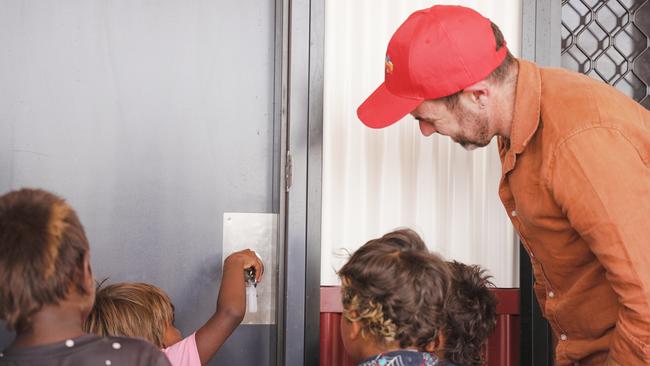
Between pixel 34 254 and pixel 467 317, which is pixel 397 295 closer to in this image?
pixel 467 317

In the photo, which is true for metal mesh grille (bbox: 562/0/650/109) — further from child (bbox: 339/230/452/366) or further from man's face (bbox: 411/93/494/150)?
child (bbox: 339/230/452/366)

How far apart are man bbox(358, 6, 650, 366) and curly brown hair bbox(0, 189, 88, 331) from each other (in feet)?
2.68

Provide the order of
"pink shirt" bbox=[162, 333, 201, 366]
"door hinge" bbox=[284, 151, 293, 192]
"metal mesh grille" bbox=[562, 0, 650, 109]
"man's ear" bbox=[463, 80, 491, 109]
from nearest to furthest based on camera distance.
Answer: "man's ear" bbox=[463, 80, 491, 109]
"pink shirt" bbox=[162, 333, 201, 366]
"door hinge" bbox=[284, 151, 293, 192]
"metal mesh grille" bbox=[562, 0, 650, 109]

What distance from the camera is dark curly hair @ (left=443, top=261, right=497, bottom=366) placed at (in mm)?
1845

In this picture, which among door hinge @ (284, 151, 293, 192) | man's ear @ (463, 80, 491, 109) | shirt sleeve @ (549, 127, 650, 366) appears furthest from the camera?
door hinge @ (284, 151, 293, 192)

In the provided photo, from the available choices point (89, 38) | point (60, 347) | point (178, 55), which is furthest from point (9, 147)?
point (60, 347)

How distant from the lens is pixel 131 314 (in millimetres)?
1879

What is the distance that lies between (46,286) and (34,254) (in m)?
0.06

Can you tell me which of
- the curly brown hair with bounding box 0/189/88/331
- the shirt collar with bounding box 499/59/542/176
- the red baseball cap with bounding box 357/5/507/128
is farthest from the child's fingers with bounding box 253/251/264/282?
the curly brown hair with bounding box 0/189/88/331

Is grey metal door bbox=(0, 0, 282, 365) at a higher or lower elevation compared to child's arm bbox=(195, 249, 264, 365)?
higher

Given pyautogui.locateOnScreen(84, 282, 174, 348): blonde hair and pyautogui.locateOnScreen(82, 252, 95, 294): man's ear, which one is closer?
pyautogui.locateOnScreen(82, 252, 95, 294): man's ear

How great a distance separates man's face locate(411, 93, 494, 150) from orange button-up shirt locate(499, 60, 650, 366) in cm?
7

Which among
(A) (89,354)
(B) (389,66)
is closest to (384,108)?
(B) (389,66)

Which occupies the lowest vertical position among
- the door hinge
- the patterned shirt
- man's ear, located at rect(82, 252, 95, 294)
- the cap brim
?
the patterned shirt
